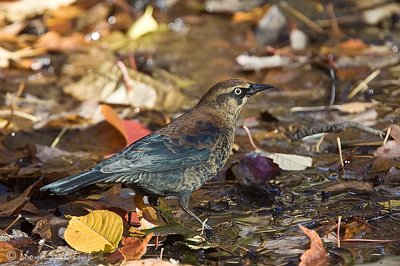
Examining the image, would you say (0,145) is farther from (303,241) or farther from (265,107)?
(303,241)

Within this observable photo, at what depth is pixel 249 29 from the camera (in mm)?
9969

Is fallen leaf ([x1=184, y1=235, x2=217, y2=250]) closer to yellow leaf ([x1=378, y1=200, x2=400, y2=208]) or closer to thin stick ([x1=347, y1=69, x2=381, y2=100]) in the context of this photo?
yellow leaf ([x1=378, y1=200, x2=400, y2=208])

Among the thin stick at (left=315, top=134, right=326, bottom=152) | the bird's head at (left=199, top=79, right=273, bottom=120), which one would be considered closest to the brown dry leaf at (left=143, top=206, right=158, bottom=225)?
the bird's head at (left=199, top=79, right=273, bottom=120)

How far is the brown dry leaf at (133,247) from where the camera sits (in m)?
4.73

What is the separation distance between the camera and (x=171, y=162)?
5645 mm

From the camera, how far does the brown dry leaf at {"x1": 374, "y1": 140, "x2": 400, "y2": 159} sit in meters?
5.90

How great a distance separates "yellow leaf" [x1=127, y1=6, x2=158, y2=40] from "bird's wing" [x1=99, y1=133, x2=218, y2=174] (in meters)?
3.96

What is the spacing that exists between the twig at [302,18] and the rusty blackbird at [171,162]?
13.1 ft

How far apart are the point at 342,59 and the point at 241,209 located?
3.68 m

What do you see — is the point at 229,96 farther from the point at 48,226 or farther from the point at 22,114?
the point at 22,114

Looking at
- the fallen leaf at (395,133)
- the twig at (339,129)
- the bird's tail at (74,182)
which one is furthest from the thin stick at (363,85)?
the bird's tail at (74,182)

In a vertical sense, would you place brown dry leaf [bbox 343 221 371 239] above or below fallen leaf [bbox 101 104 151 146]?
above

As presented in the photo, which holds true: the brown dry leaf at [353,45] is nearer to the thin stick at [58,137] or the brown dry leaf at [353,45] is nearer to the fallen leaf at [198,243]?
the thin stick at [58,137]


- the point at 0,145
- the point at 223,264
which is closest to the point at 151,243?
the point at 223,264
